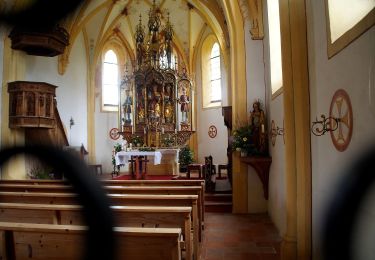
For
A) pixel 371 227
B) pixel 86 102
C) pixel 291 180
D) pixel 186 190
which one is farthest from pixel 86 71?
pixel 371 227

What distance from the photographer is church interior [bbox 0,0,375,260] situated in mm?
1164

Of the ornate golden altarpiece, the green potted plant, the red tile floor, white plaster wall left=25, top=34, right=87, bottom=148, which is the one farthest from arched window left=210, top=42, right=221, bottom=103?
the red tile floor

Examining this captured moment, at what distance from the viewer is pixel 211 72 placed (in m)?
15.9

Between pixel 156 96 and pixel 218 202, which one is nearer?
pixel 218 202

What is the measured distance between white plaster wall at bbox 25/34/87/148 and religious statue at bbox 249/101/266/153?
788 cm

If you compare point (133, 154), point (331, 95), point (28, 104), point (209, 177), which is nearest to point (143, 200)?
point (331, 95)

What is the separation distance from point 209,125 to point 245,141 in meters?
8.28

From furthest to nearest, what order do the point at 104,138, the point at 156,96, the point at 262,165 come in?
the point at 104,138 → the point at 156,96 → the point at 262,165

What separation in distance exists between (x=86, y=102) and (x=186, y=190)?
36.0 ft

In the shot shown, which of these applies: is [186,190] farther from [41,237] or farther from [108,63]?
[108,63]

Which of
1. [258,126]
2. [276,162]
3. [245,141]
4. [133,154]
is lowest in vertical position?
[276,162]

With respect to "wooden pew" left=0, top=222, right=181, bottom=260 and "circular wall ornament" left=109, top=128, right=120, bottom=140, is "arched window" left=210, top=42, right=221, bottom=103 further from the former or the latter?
"wooden pew" left=0, top=222, right=181, bottom=260

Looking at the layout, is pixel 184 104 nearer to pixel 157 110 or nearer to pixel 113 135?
pixel 157 110

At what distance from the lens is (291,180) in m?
4.32
